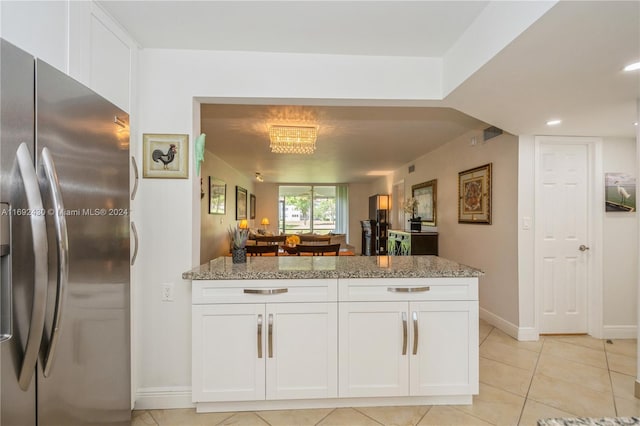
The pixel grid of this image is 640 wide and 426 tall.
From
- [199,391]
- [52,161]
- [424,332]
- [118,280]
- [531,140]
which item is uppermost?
[531,140]

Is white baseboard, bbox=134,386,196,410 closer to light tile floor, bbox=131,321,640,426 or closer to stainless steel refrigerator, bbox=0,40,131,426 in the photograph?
light tile floor, bbox=131,321,640,426

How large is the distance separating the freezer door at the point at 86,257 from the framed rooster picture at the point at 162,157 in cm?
55

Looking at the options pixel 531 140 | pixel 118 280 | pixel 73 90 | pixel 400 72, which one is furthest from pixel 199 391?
pixel 531 140

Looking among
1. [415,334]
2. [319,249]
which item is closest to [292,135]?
[319,249]

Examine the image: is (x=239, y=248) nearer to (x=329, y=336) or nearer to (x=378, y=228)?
(x=329, y=336)

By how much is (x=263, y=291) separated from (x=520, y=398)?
77.5 inches

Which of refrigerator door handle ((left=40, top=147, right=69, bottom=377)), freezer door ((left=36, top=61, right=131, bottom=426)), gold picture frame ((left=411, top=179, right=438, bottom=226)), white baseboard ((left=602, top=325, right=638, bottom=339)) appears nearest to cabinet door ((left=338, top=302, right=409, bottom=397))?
freezer door ((left=36, top=61, right=131, bottom=426))

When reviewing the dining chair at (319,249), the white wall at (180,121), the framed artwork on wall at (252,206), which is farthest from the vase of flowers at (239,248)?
the framed artwork on wall at (252,206)

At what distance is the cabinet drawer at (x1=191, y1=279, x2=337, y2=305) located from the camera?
1.90 meters

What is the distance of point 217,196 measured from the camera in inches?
225

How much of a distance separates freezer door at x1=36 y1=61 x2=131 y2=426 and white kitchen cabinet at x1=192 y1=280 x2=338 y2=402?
449mm

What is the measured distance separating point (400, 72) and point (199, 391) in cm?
248

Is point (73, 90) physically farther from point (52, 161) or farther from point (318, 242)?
point (318, 242)

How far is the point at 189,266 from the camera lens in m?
2.10
